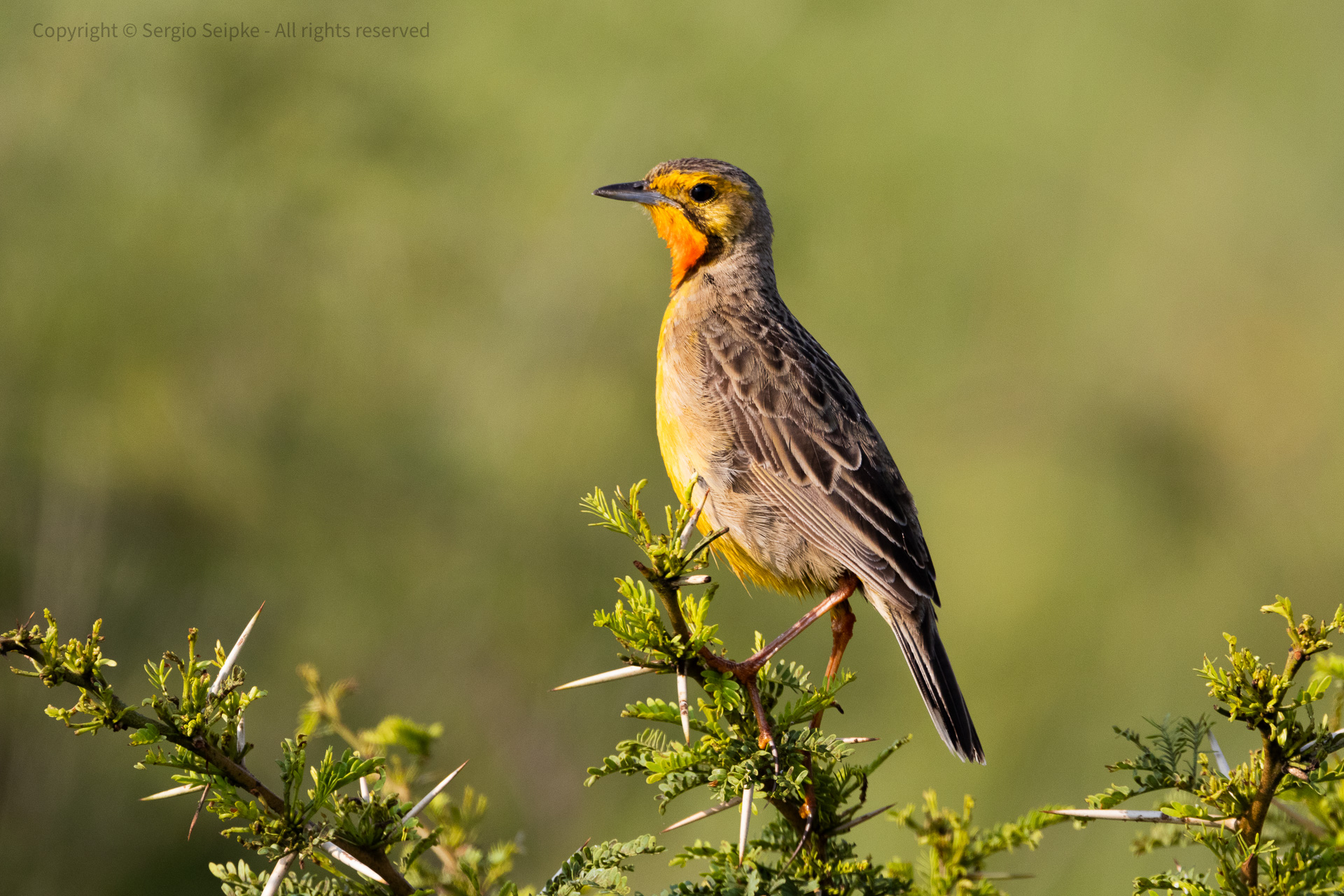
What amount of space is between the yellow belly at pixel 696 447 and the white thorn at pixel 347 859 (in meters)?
1.98

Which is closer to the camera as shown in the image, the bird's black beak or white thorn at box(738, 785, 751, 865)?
white thorn at box(738, 785, 751, 865)

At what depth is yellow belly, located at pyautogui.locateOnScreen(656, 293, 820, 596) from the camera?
13.1ft

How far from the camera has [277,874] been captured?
76.9 inches

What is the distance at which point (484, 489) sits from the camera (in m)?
8.18

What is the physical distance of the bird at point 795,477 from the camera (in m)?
3.83

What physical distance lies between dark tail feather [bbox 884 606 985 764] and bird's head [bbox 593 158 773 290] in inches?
76.0

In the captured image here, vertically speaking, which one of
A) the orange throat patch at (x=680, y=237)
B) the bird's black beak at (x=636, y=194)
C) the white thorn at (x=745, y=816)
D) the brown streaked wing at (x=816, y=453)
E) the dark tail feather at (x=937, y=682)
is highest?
the bird's black beak at (x=636, y=194)

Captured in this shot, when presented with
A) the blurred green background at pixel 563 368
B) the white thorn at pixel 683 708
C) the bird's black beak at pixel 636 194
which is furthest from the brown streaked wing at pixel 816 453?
the blurred green background at pixel 563 368

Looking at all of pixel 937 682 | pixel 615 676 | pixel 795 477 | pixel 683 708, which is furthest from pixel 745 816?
pixel 795 477

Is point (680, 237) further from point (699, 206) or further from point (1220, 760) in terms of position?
point (1220, 760)

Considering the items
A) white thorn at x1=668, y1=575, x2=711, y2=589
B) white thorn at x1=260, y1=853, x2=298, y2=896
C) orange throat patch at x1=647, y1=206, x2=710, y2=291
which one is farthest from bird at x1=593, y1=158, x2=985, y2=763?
Answer: white thorn at x1=260, y1=853, x2=298, y2=896

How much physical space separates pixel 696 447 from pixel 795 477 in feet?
1.21

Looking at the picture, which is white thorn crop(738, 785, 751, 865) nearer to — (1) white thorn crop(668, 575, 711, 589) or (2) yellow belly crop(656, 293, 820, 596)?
(1) white thorn crop(668, 575, 711, 589)

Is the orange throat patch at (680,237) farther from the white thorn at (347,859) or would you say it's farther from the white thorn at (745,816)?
the white thorn at (347,859)
